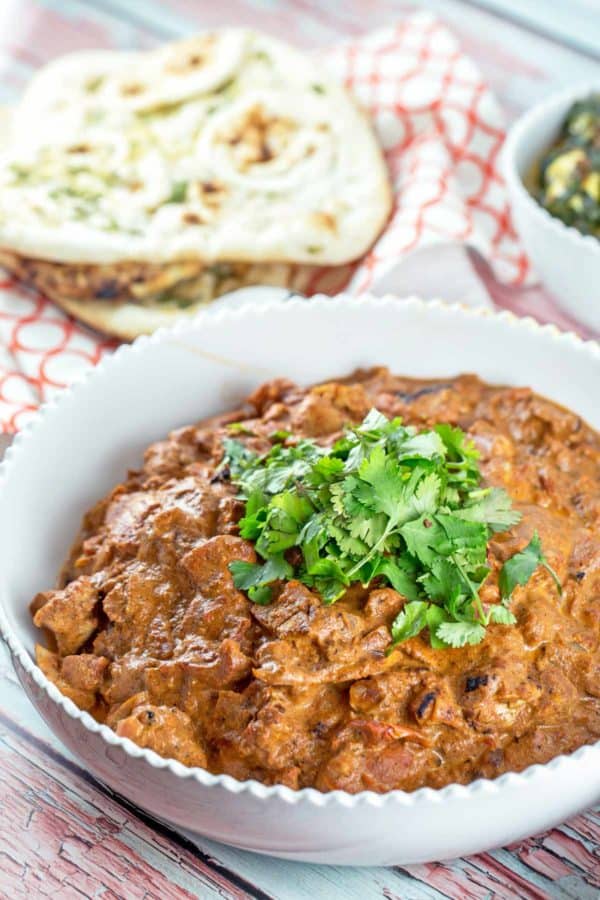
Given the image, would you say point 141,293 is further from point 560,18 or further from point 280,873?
point 560,18

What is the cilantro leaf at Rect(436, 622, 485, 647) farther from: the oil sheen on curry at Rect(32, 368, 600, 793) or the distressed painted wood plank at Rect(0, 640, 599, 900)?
the distressed painted wood plank at Rect(0, 640, 599, 900)

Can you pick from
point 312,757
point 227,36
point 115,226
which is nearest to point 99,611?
point 312,757

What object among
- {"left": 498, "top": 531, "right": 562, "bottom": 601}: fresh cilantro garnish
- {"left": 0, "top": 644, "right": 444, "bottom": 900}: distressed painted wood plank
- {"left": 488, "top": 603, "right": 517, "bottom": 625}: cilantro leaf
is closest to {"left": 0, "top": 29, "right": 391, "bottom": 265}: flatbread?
{"left": 498, "top": 531, "right": 562, "bottom": 601}: fresh cilantro garnish

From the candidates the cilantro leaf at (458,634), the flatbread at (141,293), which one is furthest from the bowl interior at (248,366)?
the cilantro leaf at (458,634)

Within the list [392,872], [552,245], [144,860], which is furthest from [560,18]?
[144,860]

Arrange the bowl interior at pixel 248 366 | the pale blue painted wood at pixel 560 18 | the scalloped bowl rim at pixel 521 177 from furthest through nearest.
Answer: the pale blue painted wood at pixel 560 18, the scalloped bowl rim at pixel 521 177, the bowl interior at pixel 248 366

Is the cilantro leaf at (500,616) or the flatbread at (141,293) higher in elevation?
the cilantro leaf at (500,616)

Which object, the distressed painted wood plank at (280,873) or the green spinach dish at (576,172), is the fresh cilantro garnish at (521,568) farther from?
the green spinach dish at (576,172)

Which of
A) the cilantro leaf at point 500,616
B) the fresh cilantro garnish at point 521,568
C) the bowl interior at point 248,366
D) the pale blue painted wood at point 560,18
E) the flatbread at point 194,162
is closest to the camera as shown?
the cilantro leaf at point 500,616
